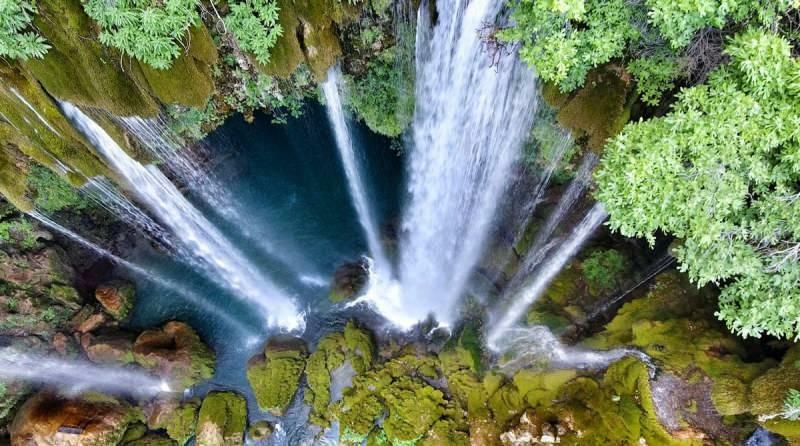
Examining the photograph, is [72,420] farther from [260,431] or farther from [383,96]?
[383,96]

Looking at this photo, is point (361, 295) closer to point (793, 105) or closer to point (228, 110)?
point (228, 110)

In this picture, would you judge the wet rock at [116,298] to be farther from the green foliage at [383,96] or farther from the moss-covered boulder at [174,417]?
the green foliage at [383,96]

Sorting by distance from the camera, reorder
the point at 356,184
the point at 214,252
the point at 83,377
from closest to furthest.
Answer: the point at 83,377, the point at 214,252, the point at 356,184

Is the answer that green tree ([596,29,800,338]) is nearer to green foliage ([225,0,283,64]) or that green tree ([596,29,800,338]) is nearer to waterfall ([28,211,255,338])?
green foliage ([225,0,283,64])

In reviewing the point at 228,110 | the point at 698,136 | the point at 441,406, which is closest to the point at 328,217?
the point at 228,110

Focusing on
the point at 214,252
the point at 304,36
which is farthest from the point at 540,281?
the point at 214,252

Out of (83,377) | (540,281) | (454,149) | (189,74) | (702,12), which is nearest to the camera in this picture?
(702,12)

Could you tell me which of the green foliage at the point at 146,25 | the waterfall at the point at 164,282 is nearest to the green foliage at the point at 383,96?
the green foliage at the point at 146,25
